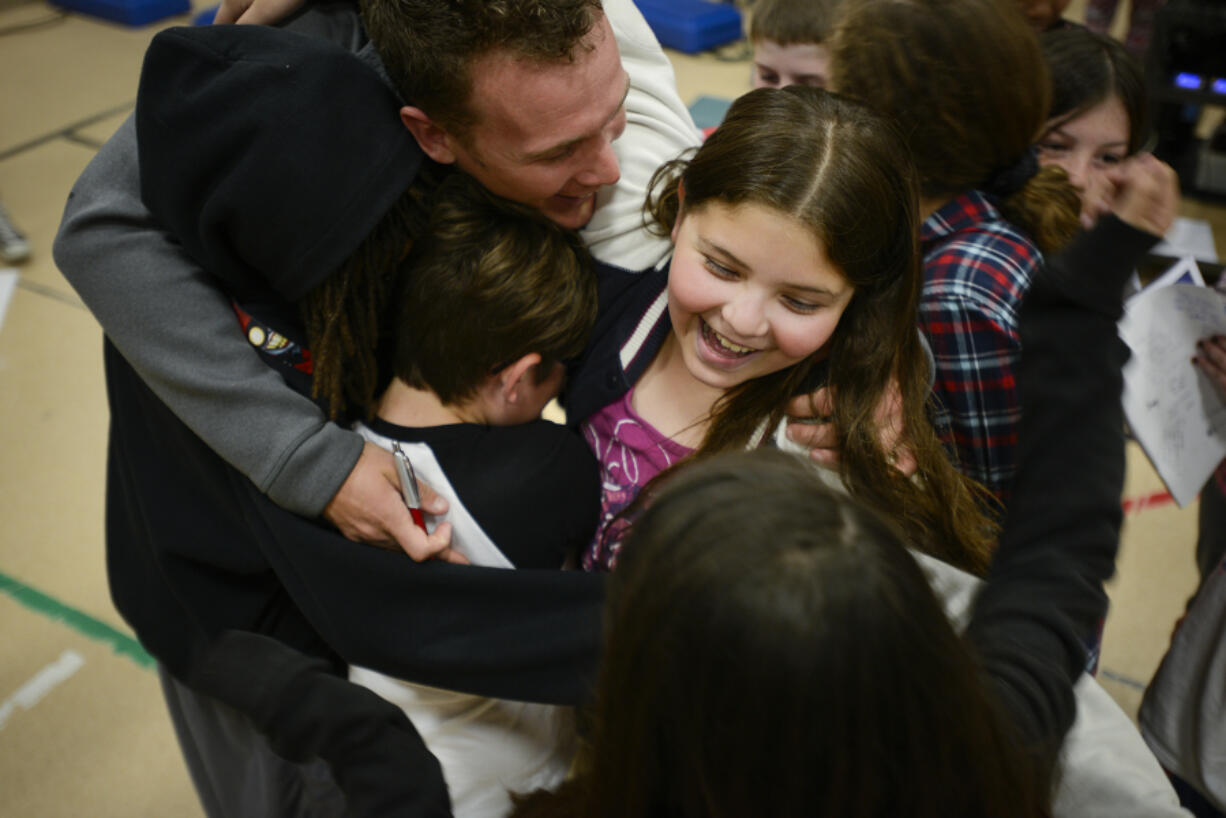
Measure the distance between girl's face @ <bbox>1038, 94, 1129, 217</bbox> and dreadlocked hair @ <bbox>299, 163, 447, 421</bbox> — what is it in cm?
107

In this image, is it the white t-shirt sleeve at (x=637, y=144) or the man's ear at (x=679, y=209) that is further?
the white t-shirt sleeve at (x=637, y=144)

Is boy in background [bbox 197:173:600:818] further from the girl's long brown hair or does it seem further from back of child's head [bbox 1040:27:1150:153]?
back of child's head [bbox 1040:27:1150:153]

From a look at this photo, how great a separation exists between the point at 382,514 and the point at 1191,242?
297 cm

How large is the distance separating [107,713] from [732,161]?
164cm

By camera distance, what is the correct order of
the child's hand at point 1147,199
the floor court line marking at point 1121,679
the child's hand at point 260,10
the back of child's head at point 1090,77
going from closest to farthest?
the child's hand at point 1147,199, the child's hand at point 260,10, the back of child's head at point 1090,77, the floor court line marking at point 1121,679

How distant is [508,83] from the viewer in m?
0.98

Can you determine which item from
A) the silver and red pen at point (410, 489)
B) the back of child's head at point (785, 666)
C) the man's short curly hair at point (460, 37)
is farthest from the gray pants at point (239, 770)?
the man's short curly hair at point (460, 37)

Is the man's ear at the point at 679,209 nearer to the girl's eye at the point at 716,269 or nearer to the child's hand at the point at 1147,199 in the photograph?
the girl's eye at the point at 716,269

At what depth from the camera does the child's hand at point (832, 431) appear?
101 cm

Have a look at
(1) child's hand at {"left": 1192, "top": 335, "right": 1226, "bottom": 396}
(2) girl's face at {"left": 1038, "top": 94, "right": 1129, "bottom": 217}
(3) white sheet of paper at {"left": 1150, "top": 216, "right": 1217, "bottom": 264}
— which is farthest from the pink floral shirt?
(3) white sheet of paper at {"left": 1150, "top": 216, "right": 1217, "bottom": 264}

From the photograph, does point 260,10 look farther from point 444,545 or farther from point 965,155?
point 965,155

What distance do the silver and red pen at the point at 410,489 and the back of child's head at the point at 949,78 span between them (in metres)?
0.70

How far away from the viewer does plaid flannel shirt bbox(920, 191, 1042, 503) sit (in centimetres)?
104

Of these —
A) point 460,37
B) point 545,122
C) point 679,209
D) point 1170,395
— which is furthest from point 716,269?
point 1170,395
